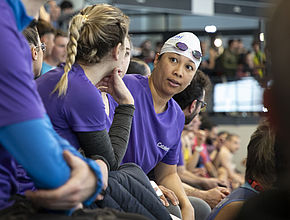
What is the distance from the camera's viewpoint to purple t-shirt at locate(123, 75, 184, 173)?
278 cm

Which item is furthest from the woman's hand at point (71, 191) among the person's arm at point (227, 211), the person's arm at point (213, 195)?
the person's arm at point (213, 195)

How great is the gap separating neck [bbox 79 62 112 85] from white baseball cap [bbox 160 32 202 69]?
0.98 m

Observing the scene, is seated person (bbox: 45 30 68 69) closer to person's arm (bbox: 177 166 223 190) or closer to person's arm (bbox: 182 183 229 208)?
person's arm (bbox: 177 166 223 190)

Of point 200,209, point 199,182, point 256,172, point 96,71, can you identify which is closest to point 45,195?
point 96,71

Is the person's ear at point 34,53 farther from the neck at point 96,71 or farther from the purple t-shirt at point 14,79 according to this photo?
the purple t-shirt at point 14,79

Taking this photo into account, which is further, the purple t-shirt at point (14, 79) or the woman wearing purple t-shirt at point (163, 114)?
the woman wearing purple t-shirt at point (163, 114)

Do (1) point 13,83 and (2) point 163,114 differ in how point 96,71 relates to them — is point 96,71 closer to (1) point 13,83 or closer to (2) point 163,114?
(1) point 13,83

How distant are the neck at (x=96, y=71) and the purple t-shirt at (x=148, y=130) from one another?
727 mm

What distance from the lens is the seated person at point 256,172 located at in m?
1.93

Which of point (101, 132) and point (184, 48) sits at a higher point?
point (184, 48)

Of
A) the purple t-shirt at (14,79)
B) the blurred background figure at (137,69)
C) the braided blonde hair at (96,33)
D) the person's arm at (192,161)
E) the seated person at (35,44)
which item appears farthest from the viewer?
the person's arm at (192,161)

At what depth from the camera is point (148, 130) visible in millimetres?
2820

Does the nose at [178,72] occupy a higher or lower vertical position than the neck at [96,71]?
lower

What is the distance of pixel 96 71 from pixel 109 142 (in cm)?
33
